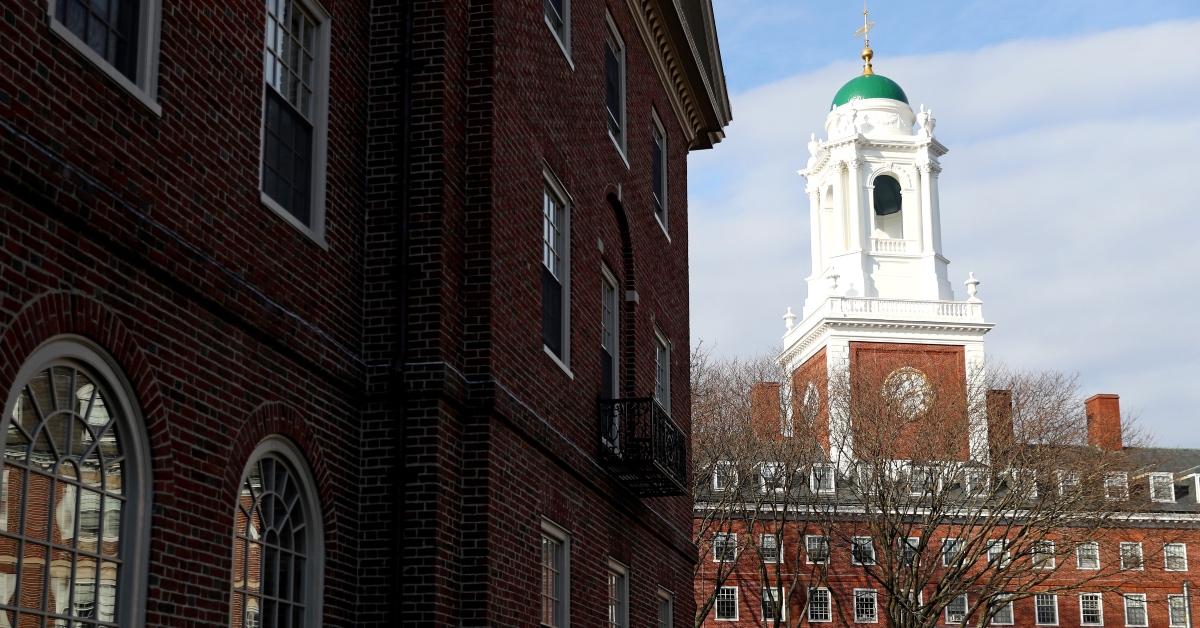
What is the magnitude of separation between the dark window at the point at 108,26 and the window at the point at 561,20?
770 cm

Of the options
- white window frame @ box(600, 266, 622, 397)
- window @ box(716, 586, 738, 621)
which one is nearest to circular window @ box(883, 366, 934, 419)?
window @ box(716, 586, 738, 621)

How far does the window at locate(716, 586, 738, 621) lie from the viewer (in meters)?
65.6

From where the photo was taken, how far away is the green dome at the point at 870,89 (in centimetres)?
8412

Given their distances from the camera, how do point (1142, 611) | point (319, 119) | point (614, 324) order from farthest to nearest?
point (1142, 611) < point (614, 324) < point (319, 119)

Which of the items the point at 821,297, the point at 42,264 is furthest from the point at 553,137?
the point at 821,297

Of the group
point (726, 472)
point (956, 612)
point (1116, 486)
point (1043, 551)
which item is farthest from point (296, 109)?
point (956, 612)

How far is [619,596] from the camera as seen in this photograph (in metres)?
19.2

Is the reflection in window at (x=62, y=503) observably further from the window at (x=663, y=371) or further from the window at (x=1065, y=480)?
the window at (x=1065, y=480)

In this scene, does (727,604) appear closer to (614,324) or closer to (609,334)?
(614,324)

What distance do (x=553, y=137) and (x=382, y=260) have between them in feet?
13.1

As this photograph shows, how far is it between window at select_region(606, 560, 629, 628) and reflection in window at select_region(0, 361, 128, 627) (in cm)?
1034

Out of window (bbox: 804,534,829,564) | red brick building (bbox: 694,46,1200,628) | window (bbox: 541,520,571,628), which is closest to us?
window (bbox: 541,520,571,628)

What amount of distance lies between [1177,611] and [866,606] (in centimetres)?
1514

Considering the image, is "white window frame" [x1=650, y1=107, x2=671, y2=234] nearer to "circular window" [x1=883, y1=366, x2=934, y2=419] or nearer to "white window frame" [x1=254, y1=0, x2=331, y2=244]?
"white window frame" [x1=254, y1=0, x2=331, y2=244]
